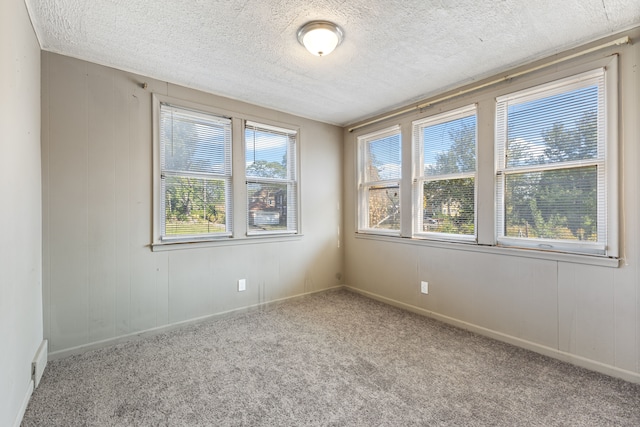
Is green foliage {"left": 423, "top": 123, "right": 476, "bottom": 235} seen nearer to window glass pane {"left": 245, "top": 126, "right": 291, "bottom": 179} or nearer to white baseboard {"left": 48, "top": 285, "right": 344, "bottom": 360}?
window glass pane {"left": 245, "top": 126, "right": 291, "bottom": 179}

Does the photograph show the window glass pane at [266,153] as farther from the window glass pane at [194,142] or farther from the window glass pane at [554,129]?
the window glass pane at [554,129]

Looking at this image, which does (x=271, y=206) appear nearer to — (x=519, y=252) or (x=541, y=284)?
(x=519, y=252)

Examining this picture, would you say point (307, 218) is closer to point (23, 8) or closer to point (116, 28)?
point (116, 28)

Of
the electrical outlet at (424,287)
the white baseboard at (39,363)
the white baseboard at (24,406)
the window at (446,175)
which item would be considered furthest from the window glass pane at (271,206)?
the white baseboard at (24,406)

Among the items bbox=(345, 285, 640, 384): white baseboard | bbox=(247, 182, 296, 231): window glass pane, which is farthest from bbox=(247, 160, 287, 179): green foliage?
bbox=(345, 285, 640, 384): white baseboard

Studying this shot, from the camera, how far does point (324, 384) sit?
6.69ft

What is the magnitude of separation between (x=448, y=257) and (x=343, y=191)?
5.96 feet

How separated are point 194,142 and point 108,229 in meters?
1.16

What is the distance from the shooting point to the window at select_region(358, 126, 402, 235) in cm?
373

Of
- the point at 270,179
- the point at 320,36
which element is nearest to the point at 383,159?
the point at 270,179

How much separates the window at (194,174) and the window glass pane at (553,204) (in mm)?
2874

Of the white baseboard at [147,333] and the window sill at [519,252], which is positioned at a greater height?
the window sill at [519,252]

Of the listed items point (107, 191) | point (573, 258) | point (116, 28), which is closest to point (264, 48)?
point (116, 28)

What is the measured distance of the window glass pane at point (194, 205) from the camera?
9.67 ft
